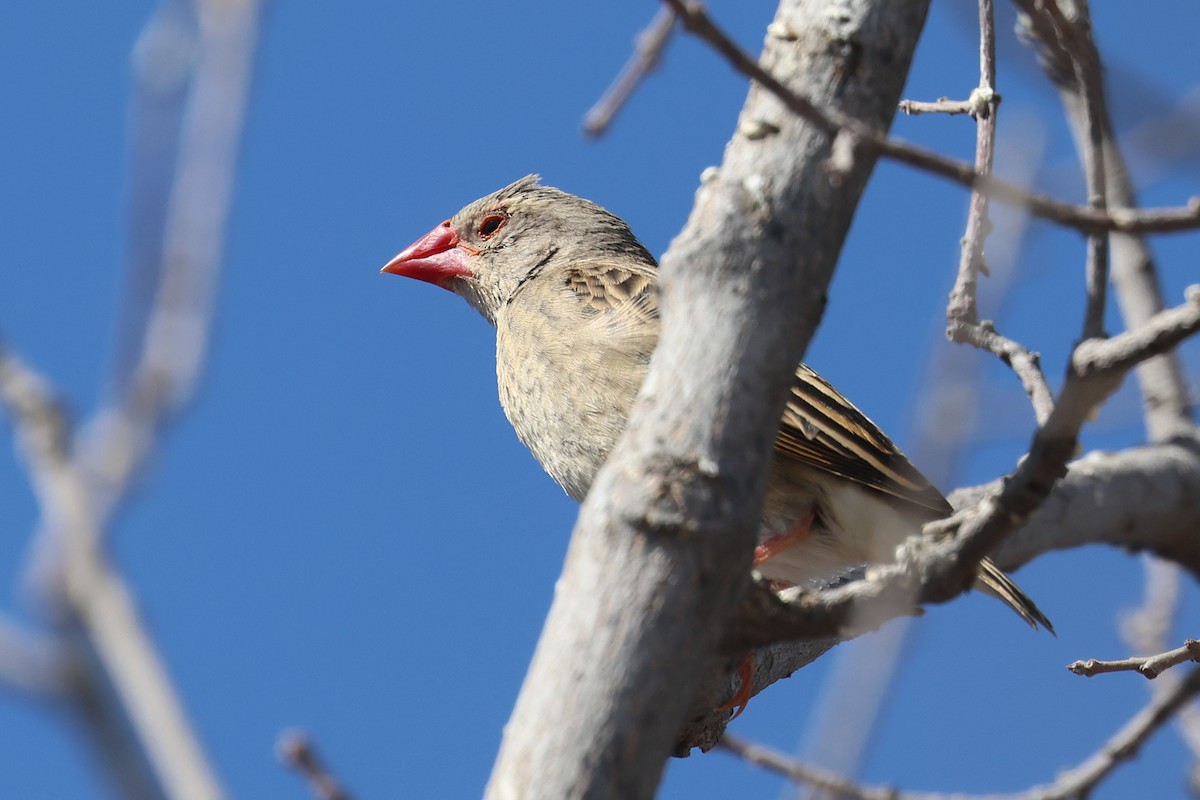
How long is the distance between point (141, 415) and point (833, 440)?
3.52 meters

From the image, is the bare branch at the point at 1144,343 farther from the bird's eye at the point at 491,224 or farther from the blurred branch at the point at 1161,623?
the bird's eye at the point at 491,224

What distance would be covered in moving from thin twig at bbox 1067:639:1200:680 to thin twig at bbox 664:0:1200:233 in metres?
1.63

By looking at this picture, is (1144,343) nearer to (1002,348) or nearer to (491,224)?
(1002,348)

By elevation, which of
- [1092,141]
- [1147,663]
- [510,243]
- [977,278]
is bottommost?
[1147,663]

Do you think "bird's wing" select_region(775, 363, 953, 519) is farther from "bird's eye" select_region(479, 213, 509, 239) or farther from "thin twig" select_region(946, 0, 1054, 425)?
"bird's eye" select_region(479, 213, 509, 239)

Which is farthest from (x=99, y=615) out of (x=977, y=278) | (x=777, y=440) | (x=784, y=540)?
(x=784, y=540)

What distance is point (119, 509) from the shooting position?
1.52 metres

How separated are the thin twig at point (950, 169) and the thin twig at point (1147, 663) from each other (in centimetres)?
163

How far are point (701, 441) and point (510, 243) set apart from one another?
4.63 m

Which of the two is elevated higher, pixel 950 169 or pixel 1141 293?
pixel 1141 293

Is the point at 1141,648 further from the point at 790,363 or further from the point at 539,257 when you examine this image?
the point at 539,257

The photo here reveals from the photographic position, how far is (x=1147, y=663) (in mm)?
3361

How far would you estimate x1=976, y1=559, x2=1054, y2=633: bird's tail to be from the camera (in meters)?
4.59

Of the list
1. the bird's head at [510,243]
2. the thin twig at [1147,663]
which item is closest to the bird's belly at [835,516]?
the thin twig at [1147,663]
